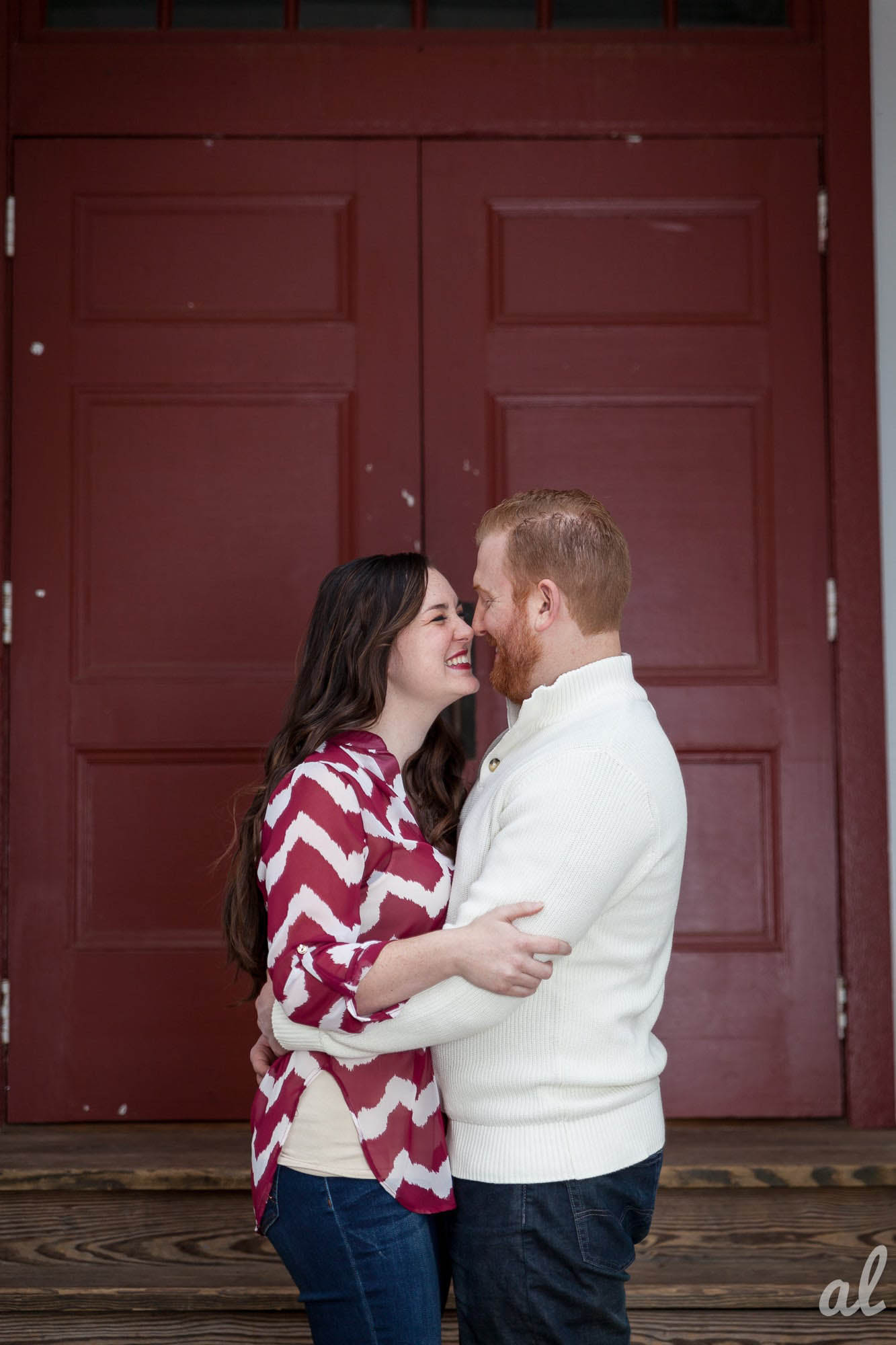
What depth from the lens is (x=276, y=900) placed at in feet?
5.14

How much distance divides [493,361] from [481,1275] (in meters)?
2.01

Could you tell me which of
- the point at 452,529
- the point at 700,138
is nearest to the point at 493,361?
the point at 452,529

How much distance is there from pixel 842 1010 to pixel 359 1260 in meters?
1.60

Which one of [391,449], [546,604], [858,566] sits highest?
[391,449]

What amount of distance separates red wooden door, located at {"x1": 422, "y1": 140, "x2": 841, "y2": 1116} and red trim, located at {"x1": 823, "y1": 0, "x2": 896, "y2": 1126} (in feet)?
0.15

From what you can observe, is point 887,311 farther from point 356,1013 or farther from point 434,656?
point 356,1013

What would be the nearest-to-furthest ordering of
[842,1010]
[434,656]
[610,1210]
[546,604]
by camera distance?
[610,1210] → [546,604] → [434,656] → [842,1010]

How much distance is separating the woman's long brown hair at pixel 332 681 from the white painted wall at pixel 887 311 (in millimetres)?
1404

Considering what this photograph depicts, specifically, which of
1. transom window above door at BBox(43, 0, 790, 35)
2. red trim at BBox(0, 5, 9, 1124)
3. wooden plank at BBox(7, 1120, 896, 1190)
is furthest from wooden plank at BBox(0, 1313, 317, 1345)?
transom window above door at BBox(43, 0, 790, 35)

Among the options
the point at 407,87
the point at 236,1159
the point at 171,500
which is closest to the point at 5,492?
the point at 171,500

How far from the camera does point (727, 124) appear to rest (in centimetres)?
288

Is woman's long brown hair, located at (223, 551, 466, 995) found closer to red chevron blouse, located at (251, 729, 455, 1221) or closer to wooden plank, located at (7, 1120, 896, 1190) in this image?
red chevron blouse, located at (251, 729, 455, 1221)

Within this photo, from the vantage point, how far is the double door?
2.81m

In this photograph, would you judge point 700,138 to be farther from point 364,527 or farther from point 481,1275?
point 481,1275
